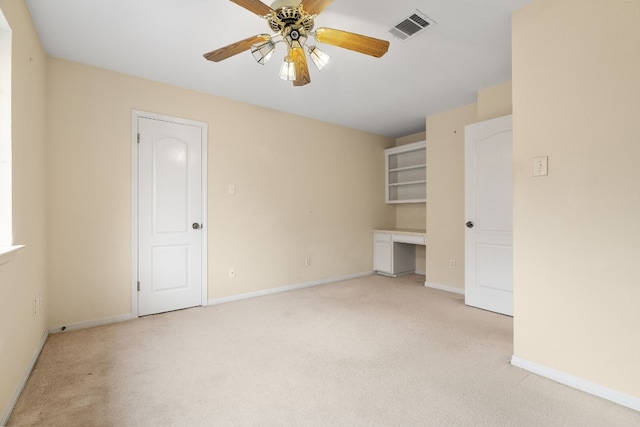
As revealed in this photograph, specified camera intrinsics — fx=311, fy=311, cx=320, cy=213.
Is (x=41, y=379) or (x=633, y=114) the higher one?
(x=633, y=114)

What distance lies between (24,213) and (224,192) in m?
1.93

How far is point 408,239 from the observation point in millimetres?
4789

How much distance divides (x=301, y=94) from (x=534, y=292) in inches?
118

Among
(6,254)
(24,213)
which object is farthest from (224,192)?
(6,254)

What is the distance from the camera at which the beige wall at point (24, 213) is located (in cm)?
164

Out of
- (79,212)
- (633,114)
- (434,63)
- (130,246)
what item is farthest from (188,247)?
(633,114)

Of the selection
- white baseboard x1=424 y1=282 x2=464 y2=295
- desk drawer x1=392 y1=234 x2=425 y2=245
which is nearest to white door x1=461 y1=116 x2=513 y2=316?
white baseboard x1=424 y1=282 x2=464 y2=295

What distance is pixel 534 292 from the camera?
2.04 meters

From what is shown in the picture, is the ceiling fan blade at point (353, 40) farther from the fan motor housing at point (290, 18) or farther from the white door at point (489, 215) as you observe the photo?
the white door at point (489, 215)

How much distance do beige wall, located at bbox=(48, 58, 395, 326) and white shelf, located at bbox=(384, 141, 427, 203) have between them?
0.18 metres

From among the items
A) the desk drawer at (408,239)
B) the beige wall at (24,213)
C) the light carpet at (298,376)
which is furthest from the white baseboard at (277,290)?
the beige wall at (24,213)

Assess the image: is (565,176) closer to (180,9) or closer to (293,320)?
(293,320)

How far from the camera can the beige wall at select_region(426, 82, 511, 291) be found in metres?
4.05

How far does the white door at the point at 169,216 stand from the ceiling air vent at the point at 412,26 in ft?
7.70
